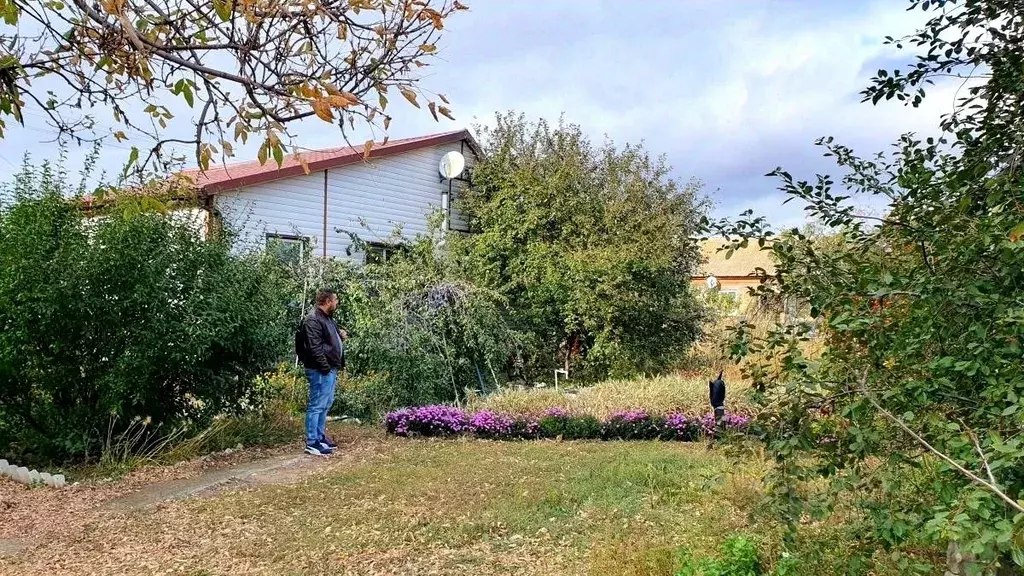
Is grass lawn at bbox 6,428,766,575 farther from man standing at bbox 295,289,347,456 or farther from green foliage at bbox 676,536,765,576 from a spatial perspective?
man standing at bbox 295,289,347,456

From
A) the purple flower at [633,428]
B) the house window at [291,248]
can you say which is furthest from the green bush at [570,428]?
the house window at [291,248]

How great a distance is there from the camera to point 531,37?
4.25m

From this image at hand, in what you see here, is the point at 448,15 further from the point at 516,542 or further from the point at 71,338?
the point at 71,338

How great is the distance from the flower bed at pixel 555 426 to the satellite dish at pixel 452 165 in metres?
7.61

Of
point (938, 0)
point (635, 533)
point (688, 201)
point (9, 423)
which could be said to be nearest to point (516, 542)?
point (635, 533)

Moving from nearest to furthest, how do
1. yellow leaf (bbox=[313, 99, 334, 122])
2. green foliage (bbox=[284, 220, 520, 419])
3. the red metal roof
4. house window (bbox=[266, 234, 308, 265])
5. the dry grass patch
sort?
yellow leaf (bbox=[313, 99, 334, 122]) → the dry grass patch → green foliage (bbox=[284, 220, 520, 419]) → the red metal roof → house window (bbox=[266, 234, 308, 265])

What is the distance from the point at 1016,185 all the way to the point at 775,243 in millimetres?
761

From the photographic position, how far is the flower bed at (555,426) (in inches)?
337

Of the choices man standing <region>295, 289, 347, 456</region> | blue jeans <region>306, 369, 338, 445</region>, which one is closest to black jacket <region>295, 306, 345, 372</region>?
man standing <region>295, 289, 347, 456</region>

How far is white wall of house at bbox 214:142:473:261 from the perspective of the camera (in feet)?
40.6

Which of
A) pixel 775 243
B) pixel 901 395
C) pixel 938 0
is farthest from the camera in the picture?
pixel 938 0

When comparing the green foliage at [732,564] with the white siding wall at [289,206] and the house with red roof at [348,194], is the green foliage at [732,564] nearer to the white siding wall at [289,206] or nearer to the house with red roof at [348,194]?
the house with red roof at [348,194]

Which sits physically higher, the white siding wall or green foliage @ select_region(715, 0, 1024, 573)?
the white siding wall

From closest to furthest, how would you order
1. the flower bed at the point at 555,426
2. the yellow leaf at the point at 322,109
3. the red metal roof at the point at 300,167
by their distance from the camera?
the yellow leaf at the point at 322,109 < the flower bed at the point at 555,426 < the red metal roof at the point at 300,167
